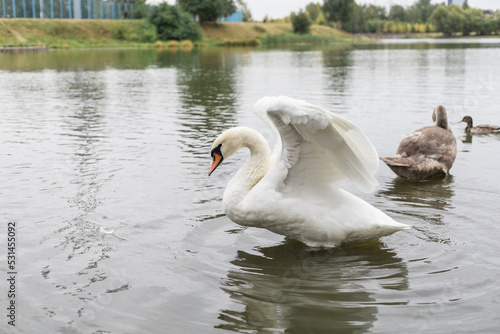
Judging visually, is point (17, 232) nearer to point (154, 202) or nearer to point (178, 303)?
point (154, 202)

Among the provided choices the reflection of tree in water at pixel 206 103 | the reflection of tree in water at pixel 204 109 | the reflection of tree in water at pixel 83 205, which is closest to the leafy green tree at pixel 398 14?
the reflection of tree in water at pixel 206 103

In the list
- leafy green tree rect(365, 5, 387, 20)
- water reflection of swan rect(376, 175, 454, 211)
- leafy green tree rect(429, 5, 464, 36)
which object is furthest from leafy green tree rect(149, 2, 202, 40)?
leafy green tree rect(365, 5, 387, 20)

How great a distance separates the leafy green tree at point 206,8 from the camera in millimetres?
93200

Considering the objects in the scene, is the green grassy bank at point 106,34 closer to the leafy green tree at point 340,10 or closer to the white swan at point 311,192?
the leafy green tree at point 340,10

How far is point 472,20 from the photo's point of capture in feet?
319

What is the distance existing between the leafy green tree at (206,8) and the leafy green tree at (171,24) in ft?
35.6

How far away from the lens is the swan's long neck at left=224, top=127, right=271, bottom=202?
18.9 ft

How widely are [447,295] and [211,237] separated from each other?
8.68ft

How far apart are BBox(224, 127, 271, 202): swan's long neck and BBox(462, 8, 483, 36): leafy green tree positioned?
101754mm

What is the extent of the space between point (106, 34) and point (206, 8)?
2135 centimetres

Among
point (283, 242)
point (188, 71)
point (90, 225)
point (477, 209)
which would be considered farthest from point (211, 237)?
point (188, 71)

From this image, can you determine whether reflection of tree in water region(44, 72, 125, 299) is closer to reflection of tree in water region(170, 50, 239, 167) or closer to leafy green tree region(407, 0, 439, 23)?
reflection of tree in water region(170, 50, 239, 167)

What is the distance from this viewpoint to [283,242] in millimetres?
6328

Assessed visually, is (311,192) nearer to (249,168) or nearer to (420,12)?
(249,168)
